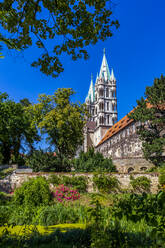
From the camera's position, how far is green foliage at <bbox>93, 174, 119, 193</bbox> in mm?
12893

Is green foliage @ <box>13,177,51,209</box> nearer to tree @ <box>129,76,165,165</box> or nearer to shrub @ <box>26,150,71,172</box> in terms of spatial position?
shrub @ <box>26,150,71,172</box>

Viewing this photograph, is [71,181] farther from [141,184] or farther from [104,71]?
[104,71]

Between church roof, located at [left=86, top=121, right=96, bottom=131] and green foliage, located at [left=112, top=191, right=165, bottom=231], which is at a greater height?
church roof, located at [left=86, top=121, right=96, bottom=131]

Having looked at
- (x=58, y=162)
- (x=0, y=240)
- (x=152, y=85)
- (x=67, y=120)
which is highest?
(x=152, y=85)

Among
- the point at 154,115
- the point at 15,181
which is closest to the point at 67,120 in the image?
the point at 15,181

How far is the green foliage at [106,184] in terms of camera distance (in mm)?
12893

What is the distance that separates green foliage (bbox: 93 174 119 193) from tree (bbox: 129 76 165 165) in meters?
9.73

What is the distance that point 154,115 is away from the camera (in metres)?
22.5

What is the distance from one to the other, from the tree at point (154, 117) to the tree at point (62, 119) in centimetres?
820

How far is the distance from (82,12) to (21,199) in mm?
9735

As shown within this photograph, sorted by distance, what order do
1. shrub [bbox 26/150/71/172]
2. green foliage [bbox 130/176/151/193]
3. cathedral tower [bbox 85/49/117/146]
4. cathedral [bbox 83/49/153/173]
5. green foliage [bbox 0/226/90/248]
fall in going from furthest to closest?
cathedral tower [bbox 85/49/117/146], cathedral [bbox 83/49/153/173], shrub [bbox 26/150/71/172], green foliage [bbox 130/176/151/193], green foliage [bbox 0/226/90/248]

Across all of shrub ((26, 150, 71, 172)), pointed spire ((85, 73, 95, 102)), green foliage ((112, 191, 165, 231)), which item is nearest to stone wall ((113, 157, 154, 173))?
shrub ((26, 150, 71, 172))

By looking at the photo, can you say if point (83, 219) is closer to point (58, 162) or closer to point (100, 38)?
point (100, 38)

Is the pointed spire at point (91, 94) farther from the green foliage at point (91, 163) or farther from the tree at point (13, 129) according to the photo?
the green foliage at point (91, 163)
